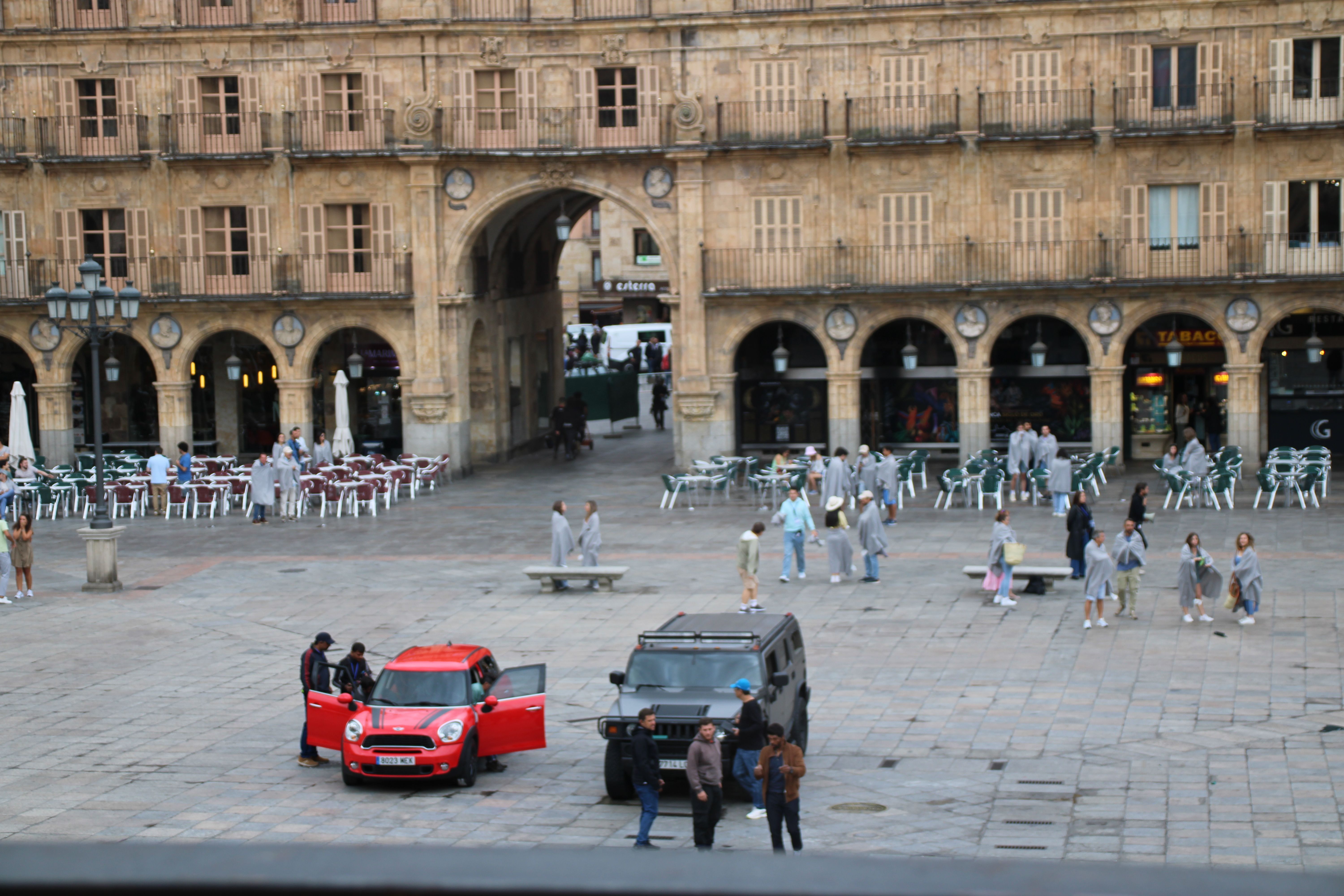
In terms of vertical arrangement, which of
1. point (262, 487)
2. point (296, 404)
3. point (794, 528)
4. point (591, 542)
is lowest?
point (591, 542)

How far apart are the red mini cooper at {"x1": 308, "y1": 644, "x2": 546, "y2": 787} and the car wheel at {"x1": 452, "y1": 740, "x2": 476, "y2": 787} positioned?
11 millimetres

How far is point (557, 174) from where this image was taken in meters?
41.4

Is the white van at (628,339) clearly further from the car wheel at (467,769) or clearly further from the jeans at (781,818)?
the jeans at (781,818)

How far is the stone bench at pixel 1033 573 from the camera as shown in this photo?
2544cm

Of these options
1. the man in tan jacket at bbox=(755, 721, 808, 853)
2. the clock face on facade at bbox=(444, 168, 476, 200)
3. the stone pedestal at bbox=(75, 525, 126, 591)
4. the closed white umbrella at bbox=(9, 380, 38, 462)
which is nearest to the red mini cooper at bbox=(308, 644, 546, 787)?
the man in tan jacket at bbox=(755, 721, 808, 853)

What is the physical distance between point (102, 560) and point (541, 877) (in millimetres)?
27510

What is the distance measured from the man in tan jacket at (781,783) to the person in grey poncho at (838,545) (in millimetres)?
12990

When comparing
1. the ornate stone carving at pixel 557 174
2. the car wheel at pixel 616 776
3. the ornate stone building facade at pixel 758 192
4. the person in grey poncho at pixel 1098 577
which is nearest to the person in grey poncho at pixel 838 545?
the person in grey poncho at pixel 1098 577

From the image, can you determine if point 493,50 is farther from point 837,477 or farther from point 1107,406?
point 1107,406

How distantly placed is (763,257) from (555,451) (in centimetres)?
883

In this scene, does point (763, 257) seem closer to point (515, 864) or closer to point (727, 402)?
point (727, 402)

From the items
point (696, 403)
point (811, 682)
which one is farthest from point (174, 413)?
point (811, 682)

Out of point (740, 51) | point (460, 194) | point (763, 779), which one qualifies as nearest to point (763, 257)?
point (740, 51)

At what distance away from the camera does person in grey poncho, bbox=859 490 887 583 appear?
26.7 metres
